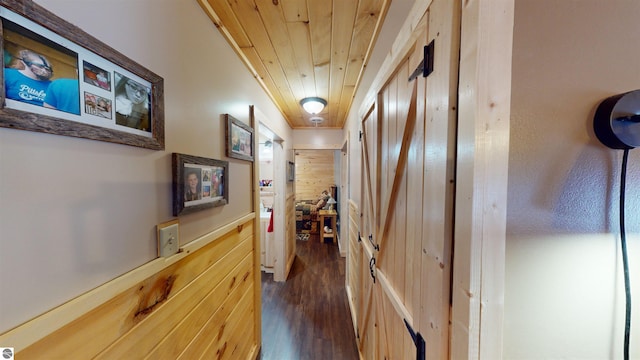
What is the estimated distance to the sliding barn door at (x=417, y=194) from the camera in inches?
22.0

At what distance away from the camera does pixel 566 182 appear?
20.3 inches

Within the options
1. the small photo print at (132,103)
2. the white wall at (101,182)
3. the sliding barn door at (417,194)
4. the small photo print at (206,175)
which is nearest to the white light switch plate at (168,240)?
the white wall at (101,182)

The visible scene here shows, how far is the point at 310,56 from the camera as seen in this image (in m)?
1.58

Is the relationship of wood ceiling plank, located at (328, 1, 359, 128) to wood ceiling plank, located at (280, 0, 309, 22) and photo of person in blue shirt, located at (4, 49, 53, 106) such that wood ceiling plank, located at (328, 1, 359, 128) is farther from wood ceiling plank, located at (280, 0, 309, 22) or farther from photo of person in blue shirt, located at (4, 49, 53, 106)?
photo of person in blue shirt, located at (4, 49, 53, 106)

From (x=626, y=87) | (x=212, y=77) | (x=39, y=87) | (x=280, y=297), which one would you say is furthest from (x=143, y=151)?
(x=280, y=297)

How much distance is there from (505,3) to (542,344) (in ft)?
2.78

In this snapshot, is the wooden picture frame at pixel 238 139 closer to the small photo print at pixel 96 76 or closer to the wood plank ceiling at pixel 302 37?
the wood plank ceiling at pixel 302 37

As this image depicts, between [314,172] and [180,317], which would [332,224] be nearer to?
[314,172]

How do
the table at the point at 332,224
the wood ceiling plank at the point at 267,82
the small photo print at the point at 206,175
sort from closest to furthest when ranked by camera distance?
the small photo print at the point at 206,175
the wood ceiling plank at the point at 267,82
the table at the point at 332,224

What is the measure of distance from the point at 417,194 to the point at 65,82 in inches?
41.3

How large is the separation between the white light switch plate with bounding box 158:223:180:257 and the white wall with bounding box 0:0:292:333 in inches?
1.1

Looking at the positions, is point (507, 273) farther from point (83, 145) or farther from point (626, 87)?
point (83, 145)

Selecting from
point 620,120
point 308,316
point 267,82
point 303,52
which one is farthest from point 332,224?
point 620,120

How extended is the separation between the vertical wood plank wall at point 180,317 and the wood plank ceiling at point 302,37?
1.27 metres
